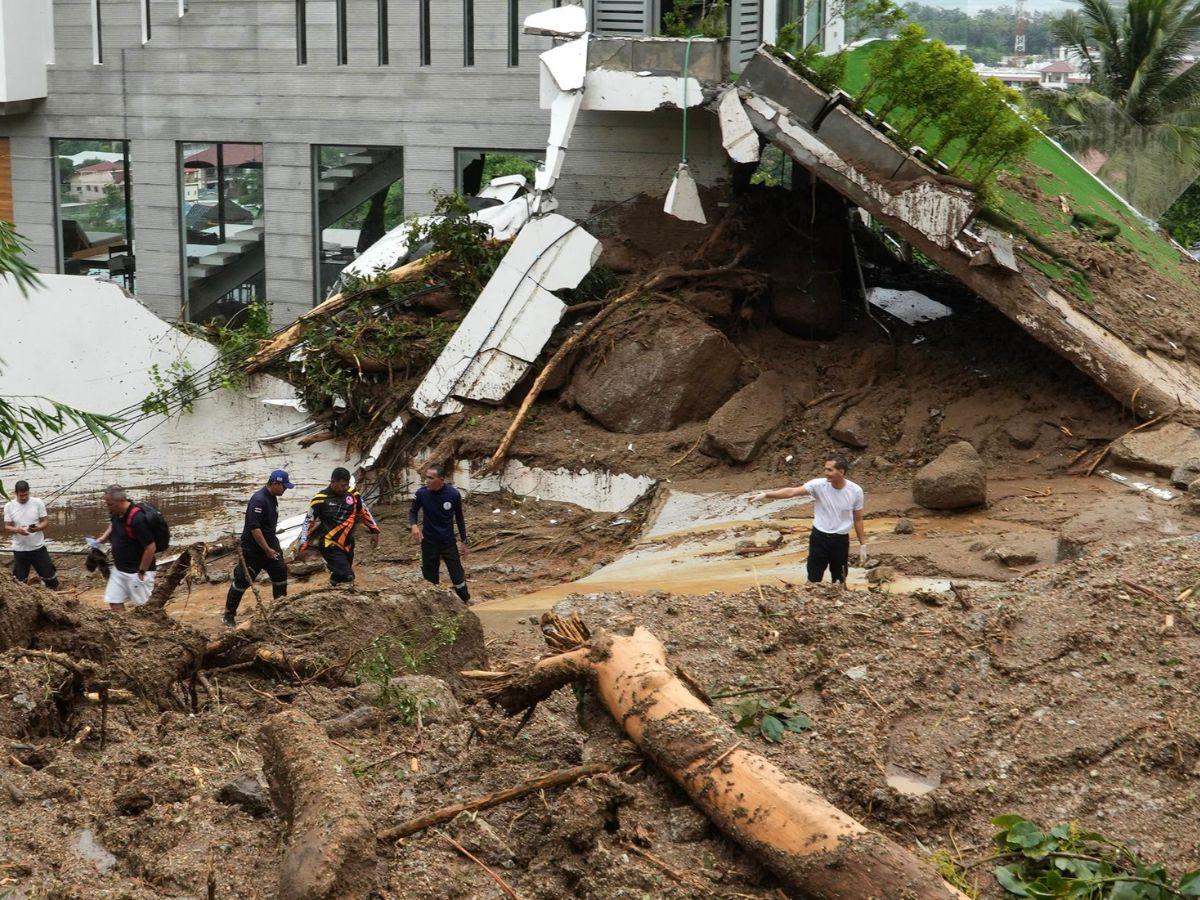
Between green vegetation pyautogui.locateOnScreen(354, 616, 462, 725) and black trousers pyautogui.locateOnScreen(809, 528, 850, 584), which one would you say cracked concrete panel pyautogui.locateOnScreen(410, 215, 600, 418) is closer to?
black trousers pyautogui.locateOnScreen(809, 528, 850, 584)

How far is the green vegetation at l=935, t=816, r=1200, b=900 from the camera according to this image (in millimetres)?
4727

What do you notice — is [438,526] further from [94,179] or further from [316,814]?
[94,179]

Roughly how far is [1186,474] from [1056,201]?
5389 mm

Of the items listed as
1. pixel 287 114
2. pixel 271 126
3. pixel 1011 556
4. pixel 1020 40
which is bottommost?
pixel 1011 556

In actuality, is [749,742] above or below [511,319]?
below

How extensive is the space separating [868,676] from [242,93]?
46.7ft

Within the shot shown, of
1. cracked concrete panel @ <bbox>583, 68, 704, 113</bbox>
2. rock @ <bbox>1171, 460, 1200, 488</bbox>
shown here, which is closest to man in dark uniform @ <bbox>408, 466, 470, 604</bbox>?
cracked concrete panel @ <bbox>583, 68, 704, 113</bbox>

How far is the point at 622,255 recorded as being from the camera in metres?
15.3

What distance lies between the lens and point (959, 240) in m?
12.3

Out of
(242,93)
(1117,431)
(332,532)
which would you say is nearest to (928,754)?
(332,532)

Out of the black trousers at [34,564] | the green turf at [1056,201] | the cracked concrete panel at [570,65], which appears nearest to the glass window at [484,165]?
the cracked concrete panel at [570,65]

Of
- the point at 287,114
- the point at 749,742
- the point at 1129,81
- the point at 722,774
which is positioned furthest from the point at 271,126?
the point at 1129,81

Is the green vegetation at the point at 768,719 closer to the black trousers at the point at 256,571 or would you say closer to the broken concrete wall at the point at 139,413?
the black trousers at the point at 256,571

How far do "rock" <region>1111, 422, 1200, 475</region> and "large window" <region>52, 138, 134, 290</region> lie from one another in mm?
14136
